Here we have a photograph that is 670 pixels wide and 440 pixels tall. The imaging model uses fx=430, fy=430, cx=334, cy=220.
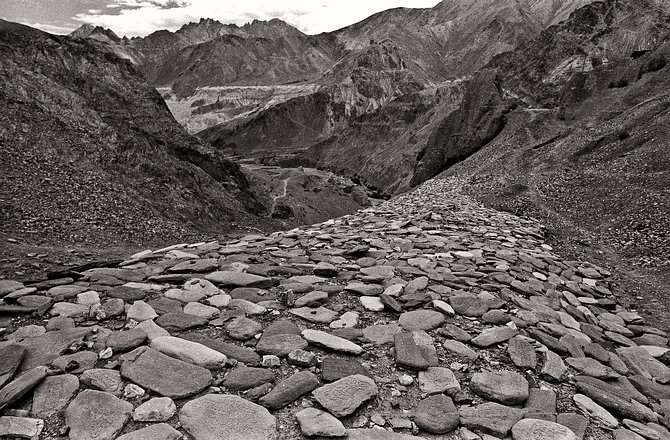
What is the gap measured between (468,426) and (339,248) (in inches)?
207

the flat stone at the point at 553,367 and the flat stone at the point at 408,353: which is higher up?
the flat stone at the point at 408,353

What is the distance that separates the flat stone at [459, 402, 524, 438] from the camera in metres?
3.43

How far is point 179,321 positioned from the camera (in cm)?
466

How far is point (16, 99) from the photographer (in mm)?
22438

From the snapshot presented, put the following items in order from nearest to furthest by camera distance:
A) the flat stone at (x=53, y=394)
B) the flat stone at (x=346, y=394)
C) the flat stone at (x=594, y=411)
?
the flat stone at (x=53, y=394) < the flat stone at (x=346, y=394) < the flat stone at (x=594, y=411)

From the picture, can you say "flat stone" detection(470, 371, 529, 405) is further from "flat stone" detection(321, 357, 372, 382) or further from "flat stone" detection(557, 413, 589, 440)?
"flat stone" detection(321, 357, 372, 382)

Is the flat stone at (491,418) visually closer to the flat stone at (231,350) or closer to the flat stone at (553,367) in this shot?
the flat stone at (553,367)

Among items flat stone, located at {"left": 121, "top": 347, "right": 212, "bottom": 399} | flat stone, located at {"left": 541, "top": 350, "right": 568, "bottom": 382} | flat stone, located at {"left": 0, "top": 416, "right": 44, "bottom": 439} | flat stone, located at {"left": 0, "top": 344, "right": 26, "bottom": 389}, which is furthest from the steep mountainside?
flat stone, located at {"left": 0, "top": 344, "right": 26, "bottom": 389}

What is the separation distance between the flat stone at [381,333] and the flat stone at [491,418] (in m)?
1.20

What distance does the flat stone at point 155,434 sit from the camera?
2959 mm

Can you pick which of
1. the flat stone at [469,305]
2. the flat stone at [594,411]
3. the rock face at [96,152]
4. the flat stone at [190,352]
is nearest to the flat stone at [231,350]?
the flat stone at [190,352]

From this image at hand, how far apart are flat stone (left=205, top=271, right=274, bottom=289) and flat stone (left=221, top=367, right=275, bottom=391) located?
2132 mm

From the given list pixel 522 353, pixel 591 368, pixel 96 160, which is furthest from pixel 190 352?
pixel 96 160

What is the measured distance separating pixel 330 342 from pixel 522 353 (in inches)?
81.8
